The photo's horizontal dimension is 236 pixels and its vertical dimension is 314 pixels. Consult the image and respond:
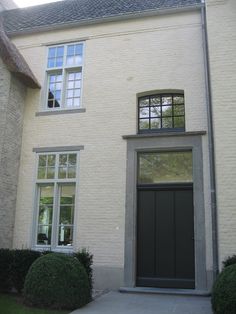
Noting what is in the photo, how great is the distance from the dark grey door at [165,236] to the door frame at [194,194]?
28 cm

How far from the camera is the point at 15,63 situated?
38.8 feet

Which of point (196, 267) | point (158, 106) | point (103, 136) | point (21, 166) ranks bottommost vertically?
point (196, 267)

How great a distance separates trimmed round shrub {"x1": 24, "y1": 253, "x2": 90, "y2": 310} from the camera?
26.4 feet

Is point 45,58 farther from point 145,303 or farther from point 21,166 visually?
point 145,303

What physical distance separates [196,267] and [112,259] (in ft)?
7.51

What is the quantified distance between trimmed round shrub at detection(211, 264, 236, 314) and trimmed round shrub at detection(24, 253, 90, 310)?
2.82m

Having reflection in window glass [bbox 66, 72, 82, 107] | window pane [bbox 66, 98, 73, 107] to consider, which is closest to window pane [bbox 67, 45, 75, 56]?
reflection in window glass [bbox 66, 72, 82, 107]

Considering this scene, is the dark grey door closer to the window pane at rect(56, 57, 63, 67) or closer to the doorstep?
the doorstep

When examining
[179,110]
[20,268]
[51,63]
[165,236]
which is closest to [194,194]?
[165,236]

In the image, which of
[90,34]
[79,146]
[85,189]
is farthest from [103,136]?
[90,34]

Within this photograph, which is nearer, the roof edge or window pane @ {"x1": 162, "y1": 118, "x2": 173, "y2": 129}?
window pane @ {"x1": 162, "y1": 118, "x2": 173, "y2": 129}

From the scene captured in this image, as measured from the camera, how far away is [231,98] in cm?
1020

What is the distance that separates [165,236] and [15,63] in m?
6.77

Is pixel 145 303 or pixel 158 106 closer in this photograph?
pixel 145 303
